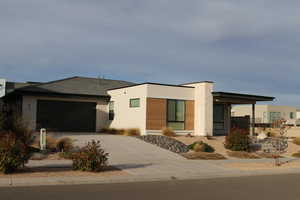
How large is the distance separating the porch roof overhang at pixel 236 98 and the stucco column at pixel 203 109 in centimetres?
71

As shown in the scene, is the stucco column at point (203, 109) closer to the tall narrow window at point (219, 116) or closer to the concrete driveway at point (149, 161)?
the tall narrow window at point (219, 116)

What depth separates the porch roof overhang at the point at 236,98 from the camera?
30594 mm

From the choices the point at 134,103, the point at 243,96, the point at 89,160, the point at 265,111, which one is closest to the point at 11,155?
the point at 89,160

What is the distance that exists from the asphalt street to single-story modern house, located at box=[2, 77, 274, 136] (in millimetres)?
15349

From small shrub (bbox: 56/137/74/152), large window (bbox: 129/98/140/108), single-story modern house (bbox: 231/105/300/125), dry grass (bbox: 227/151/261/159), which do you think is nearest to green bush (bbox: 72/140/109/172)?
small shrub (bbox: 56/137/74/152)

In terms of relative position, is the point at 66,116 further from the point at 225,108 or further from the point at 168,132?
the point at 225,108

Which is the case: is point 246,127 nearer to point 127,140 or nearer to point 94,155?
point 127,140

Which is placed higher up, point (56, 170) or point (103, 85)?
point (103, 85)

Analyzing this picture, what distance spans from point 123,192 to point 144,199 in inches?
49.2

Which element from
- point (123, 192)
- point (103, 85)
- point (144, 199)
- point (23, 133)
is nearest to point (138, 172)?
point (123, 192)

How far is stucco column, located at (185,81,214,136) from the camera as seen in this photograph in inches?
1187

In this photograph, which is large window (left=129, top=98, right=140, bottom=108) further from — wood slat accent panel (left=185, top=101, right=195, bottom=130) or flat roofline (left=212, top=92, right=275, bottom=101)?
flat roofline (left=212, top=92, right=275, bottom=101)

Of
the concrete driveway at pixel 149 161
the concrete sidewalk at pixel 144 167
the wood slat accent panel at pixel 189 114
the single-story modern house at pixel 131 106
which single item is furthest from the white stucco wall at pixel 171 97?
the concrete sidewalk at pixel 144 167

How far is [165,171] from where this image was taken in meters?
15.8
